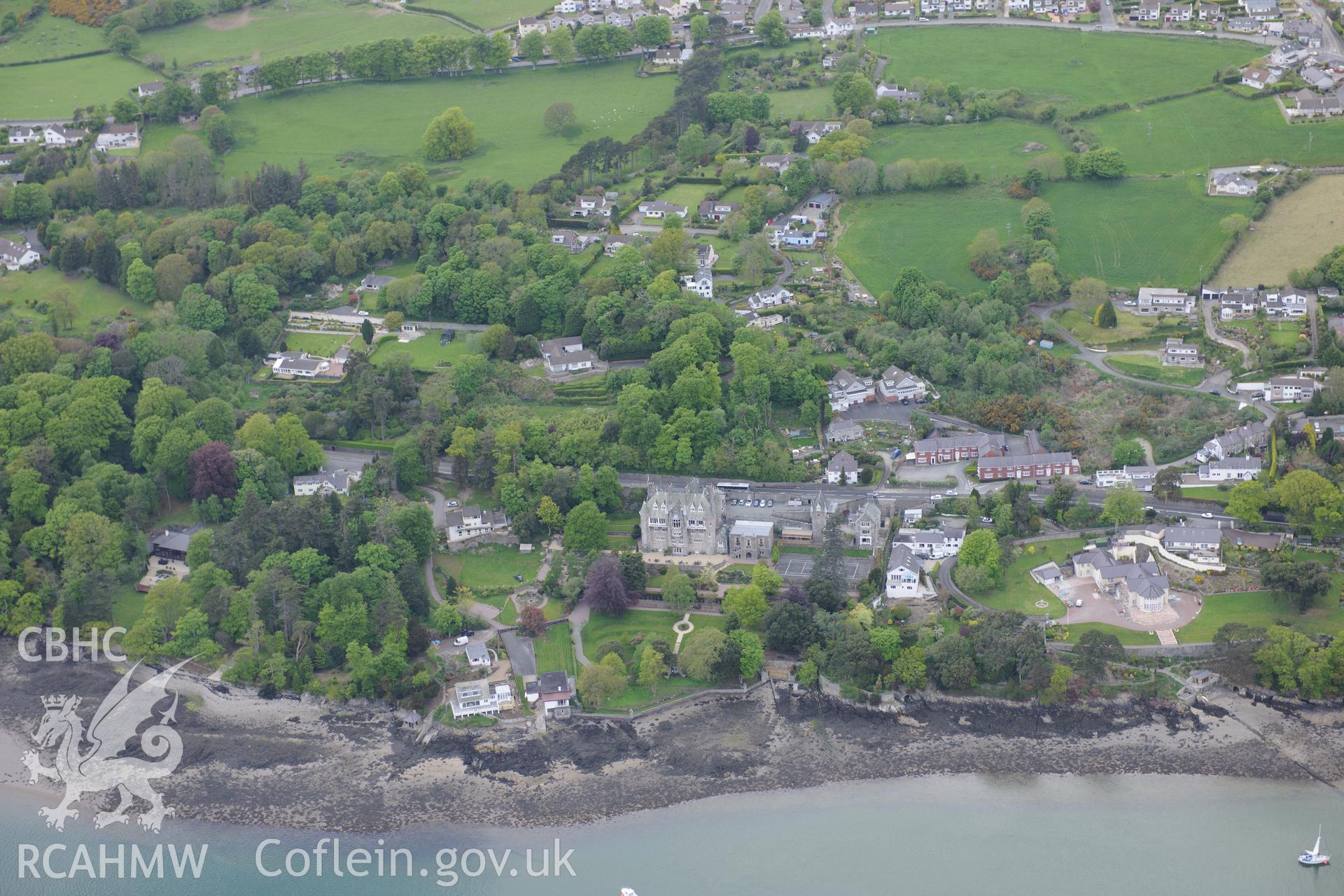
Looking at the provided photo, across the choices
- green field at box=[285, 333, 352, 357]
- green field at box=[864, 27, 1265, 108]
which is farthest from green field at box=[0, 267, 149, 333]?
green field at box=[864, 27, 1265, 108]

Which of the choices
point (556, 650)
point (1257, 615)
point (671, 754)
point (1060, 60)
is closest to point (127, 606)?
point (556, 650)

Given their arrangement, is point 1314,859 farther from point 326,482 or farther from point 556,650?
point 326,482

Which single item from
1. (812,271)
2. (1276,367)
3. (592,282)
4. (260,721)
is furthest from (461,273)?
(1276,367)

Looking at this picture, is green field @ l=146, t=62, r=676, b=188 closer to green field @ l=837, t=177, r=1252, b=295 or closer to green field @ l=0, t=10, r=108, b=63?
green field @ l=0, t=10, r=108, b=63

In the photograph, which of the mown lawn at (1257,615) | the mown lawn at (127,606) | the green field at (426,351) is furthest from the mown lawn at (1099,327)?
the mown lawn at (127,606)

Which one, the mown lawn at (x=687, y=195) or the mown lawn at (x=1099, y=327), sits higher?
the mown lawn at (x=687, y=195)

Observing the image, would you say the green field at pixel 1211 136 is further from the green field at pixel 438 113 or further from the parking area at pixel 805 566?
the parking area at pixel 805 566

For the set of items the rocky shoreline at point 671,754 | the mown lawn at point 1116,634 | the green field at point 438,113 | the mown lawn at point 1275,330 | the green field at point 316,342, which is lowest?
the rocky shoreline at point 671,754
